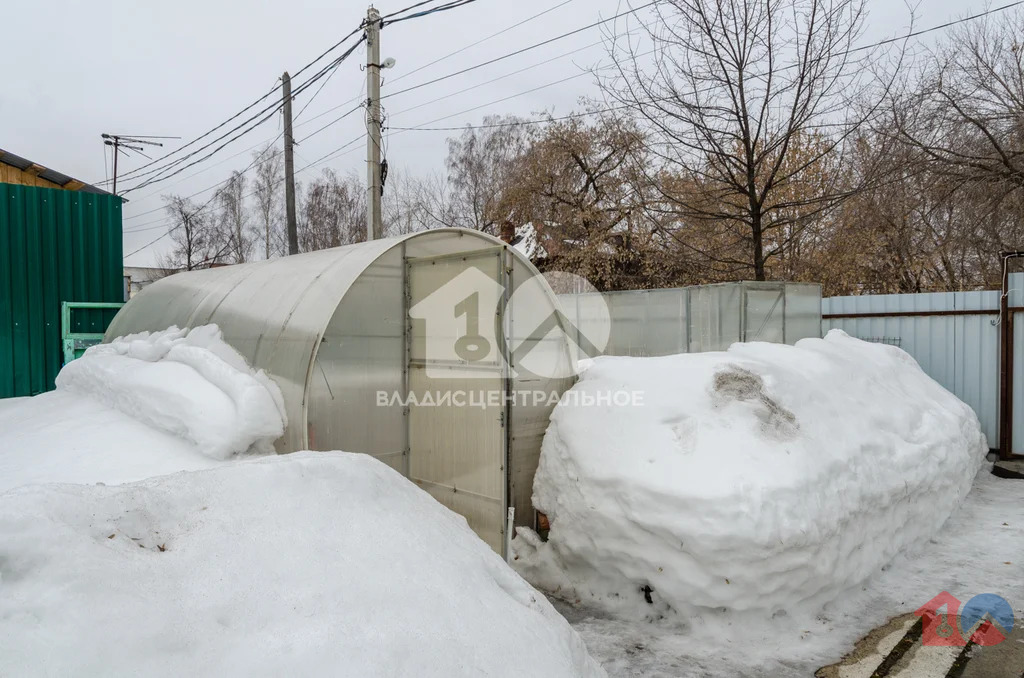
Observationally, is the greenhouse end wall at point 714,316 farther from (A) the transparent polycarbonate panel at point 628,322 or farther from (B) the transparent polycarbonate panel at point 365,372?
(B) the transparent polycarbonate panel at point 365,372

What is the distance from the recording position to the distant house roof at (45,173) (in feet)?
26.5

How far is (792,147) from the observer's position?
13023 mm

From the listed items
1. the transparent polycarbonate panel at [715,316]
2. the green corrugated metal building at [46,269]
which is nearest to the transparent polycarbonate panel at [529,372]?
the transparent polycarbonate panel at [715,316]

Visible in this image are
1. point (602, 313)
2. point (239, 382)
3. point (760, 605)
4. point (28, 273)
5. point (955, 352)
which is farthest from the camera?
point (602, 313)

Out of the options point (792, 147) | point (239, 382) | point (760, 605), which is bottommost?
point (760, 605)

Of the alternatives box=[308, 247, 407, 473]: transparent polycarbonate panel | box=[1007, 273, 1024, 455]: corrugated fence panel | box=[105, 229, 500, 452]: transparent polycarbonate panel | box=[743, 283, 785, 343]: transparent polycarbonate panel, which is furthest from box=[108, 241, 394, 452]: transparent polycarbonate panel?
box=[1007, 273, 1024, 455]: corrugated fence panel

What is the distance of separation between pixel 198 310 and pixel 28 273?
2.35m

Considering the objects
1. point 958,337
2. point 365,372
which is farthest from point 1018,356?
point 365,372

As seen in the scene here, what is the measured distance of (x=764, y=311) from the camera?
30.2 feet

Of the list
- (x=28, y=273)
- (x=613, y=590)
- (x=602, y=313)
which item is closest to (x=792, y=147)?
(x=602, y=313)

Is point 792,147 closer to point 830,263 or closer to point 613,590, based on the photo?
point 830,263

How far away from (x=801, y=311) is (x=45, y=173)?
10.6 m

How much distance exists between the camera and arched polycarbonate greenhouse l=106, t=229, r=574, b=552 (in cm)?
534

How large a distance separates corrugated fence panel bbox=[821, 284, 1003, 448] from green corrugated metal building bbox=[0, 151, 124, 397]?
1045 centimetres
